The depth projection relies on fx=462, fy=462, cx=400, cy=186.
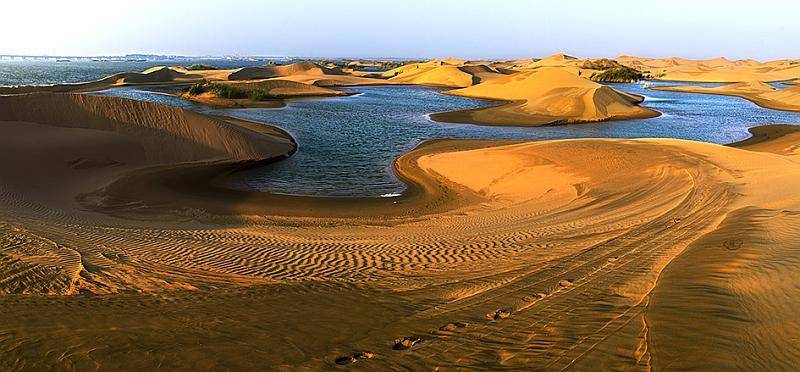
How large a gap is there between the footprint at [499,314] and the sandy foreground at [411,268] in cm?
3

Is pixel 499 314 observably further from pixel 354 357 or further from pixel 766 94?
pixel 766 94

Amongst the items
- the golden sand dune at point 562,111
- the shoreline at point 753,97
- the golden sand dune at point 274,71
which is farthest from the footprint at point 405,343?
the golden sand dune at point 274,71

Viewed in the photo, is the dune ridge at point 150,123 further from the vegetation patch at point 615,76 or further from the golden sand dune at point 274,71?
the vegetation patch at point 615,76

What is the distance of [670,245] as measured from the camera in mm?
8312

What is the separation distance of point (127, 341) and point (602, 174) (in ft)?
48.8

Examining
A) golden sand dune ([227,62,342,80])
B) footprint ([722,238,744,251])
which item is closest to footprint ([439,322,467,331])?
footprint ([722,238,744,251])

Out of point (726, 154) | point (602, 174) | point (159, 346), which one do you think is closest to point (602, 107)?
point (726, 154)

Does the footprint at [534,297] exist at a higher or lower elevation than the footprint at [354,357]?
lower

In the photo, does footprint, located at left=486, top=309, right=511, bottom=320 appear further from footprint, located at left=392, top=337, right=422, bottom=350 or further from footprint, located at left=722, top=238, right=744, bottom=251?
footprint, located at left=722, top=238, right=744, bottom=251

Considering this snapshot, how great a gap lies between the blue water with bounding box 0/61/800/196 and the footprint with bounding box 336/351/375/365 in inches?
438

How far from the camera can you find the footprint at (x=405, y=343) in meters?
4.75

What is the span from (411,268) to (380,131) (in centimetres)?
2215

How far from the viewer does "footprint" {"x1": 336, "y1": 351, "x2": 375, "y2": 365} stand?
175 inches

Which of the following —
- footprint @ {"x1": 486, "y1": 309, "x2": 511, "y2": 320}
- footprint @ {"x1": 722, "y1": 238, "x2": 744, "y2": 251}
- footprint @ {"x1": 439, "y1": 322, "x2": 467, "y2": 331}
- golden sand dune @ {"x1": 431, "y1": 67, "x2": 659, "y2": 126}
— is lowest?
footprint @ {"x1": 486, "y1": 309, "x2": 511, "y2": 320}
